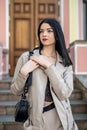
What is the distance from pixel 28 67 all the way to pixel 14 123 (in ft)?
10.6

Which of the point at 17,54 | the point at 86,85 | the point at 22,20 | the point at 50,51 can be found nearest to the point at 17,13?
the point at 22,20

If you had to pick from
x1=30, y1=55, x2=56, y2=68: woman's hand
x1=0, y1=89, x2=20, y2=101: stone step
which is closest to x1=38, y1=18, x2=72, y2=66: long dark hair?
x1=30, y1=55, x2=56, y2=68: woman's hand

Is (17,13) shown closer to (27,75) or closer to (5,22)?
(5,22)

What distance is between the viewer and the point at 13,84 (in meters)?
1.82

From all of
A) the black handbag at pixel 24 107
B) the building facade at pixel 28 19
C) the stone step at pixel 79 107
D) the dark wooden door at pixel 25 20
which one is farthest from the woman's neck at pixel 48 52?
the dark wooden door at pixel 25 20

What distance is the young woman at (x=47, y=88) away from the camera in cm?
174

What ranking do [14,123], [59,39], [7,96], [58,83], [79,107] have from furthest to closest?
[7,96] → [79,107] → [14,123] → [59,39] → [58,83]

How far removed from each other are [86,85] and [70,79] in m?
4.21

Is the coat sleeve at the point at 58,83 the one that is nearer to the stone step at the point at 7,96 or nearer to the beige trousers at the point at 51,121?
the beige trousers at the point at 51,121

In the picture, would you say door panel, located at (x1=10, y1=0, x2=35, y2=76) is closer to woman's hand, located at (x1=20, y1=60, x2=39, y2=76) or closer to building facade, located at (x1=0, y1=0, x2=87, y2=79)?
building facade, located at (x1=0, y1=0, x2=87, y2=79)

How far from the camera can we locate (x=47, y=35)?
182 cm

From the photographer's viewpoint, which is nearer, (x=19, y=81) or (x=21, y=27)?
(x=19, y=81)

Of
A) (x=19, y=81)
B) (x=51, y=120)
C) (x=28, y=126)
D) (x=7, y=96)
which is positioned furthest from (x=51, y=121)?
(x=7, y=96)

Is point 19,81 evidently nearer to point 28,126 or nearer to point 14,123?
point 28,126
